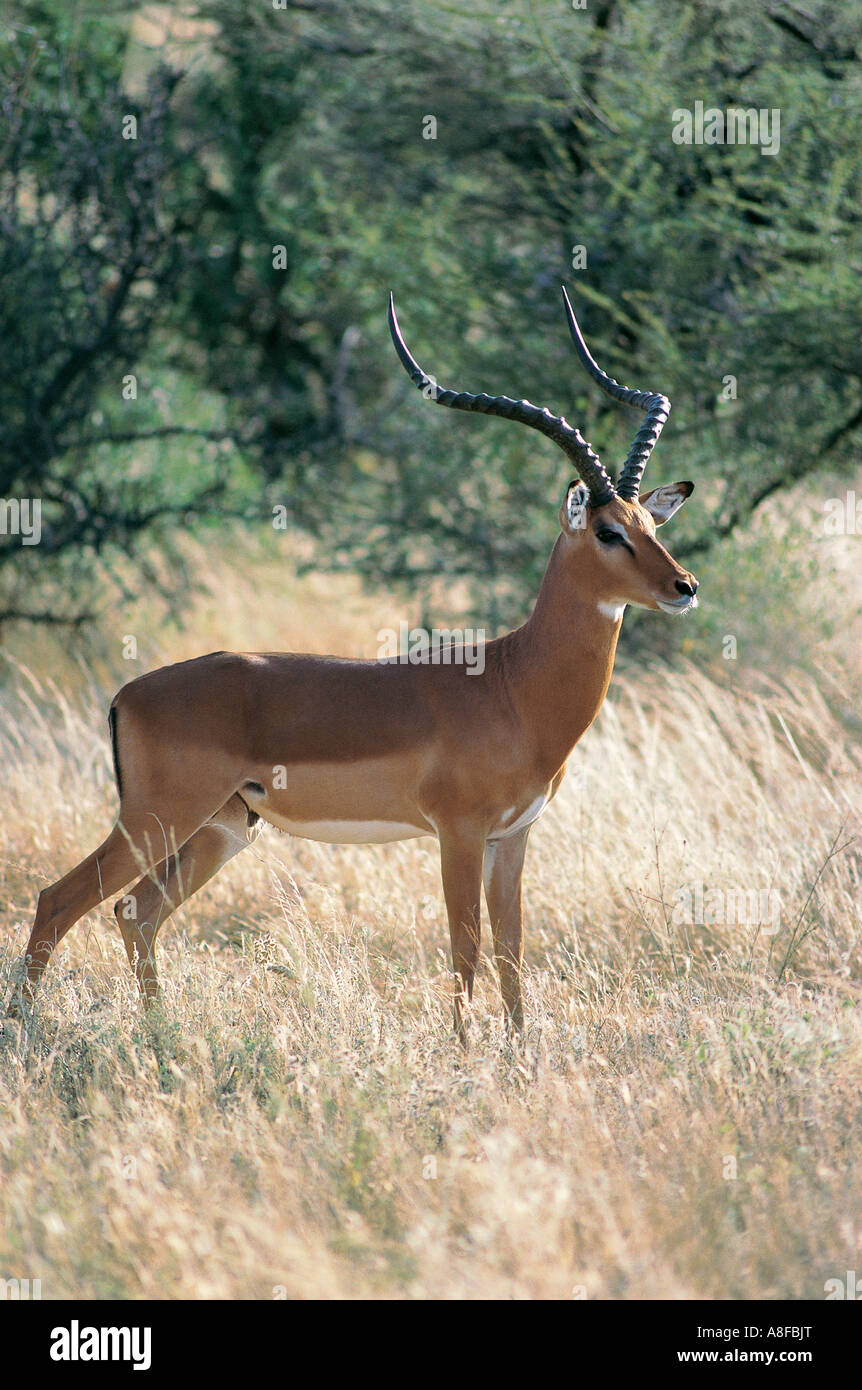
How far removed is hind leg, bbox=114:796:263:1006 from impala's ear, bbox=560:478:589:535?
170 cm

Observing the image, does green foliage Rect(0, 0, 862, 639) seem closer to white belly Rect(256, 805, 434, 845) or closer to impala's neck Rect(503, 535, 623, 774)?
impala's neck Rect(503, 535, 623, 774)

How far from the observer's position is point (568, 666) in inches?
198

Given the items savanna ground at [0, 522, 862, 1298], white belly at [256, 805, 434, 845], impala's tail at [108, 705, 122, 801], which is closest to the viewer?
savanna ground at [0, 522, 862, 1298]

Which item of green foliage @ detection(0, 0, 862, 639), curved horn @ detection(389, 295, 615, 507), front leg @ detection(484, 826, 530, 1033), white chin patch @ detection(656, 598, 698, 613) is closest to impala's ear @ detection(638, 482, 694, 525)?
curved horn @ detection(389, 295, 615, 507)

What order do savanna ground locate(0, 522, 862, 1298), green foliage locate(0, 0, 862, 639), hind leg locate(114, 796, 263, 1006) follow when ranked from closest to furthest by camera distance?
savanna ground locate(0, 522, 862, 1298)
hind leg locate(114, 796, 263, 1006)
green foliage locate(0, 0, 862, 639)

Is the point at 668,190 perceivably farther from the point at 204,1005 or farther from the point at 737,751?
the point at 204,1005

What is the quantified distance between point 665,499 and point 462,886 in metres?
1.72

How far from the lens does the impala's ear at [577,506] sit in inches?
190

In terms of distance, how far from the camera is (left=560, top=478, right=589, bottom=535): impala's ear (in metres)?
4.83

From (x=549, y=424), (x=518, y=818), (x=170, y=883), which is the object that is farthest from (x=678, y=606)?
(x=170, y=883)

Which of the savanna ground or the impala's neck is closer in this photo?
the savanna ground

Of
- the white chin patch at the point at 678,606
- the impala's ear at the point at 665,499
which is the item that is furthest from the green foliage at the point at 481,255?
the white chin patch at the point at 678,606

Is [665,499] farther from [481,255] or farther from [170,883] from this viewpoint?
[481,255]

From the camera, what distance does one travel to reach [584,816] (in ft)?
22.4
